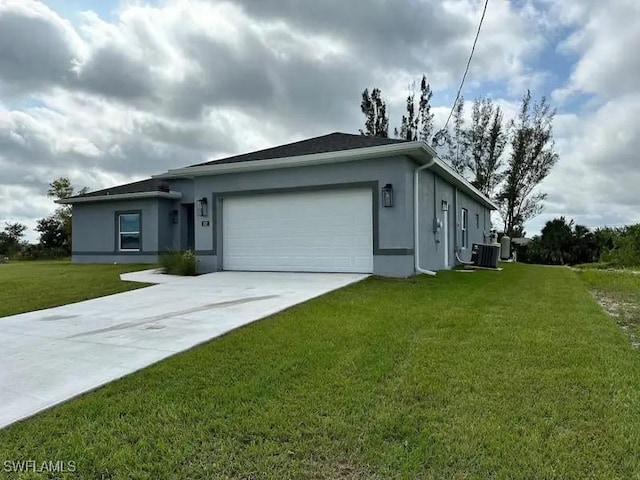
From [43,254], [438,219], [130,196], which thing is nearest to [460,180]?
[438,219]

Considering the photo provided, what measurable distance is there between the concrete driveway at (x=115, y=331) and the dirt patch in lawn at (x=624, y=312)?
4.18 metres

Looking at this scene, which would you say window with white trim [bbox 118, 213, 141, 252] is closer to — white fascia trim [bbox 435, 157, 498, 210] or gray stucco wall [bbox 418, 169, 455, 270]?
gray stucco wall [bbox 418, 169, 455, 270]

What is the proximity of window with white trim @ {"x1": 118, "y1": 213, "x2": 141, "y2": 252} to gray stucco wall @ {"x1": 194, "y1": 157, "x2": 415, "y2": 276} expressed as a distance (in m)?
5.78

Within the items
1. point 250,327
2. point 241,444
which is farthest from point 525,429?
point 250,327

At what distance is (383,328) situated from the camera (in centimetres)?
511

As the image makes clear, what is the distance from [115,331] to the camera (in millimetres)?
5316

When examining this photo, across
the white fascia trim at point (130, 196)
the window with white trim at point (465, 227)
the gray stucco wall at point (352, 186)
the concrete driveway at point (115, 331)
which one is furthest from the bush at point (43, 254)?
the window with white trim at point (465, 227)

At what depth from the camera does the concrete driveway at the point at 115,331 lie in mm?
3631

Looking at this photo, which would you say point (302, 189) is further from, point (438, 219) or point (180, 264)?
point (438, 219)

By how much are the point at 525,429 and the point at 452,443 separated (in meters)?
0.49

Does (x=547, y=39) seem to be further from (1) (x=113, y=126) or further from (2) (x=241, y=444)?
(1) (x=113, y=126)

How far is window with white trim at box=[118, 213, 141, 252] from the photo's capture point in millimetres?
16609

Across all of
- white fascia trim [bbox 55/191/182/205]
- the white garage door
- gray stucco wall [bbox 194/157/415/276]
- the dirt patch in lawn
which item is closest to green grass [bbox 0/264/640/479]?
the dirt patch in lawn

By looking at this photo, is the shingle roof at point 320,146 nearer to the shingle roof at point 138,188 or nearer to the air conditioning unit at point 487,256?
the shingle roof at point 138,188
